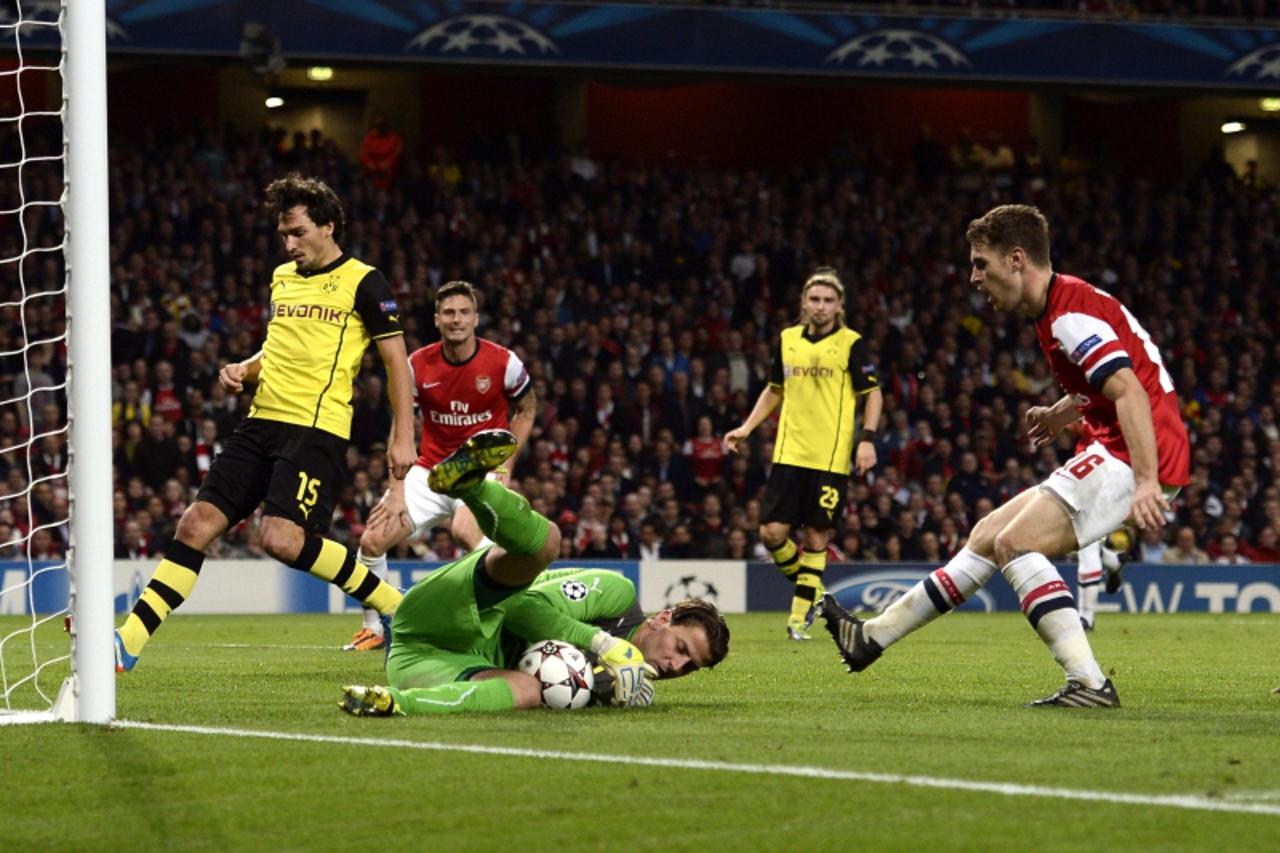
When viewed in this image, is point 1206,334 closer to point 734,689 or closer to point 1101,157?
point 1101,157

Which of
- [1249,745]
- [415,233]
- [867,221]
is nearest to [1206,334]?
[867,221]

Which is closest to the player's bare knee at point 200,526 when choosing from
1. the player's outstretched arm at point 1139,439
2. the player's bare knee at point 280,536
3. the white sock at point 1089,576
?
the player's bare knee at point 280,536

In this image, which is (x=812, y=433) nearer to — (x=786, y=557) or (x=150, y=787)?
(x=786, y=557)

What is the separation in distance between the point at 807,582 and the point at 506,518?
7.32 metres

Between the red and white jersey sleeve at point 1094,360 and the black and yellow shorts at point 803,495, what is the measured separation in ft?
19.8

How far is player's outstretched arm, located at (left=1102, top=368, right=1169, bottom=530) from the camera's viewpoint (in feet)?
22.5

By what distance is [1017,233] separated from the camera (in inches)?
291

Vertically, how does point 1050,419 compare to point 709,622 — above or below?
above

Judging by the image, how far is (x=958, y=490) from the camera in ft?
67.9

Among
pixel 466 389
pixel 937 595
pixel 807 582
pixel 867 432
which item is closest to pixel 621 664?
pixel 937 595

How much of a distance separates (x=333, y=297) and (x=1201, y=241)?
1982cm

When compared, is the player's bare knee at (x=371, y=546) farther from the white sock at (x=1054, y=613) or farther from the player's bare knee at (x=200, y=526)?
the white sock at (x=1054, y=613)

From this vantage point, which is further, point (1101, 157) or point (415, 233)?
point (1101, 157)

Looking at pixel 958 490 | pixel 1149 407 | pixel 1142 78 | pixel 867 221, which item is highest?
pixel 1142 78
